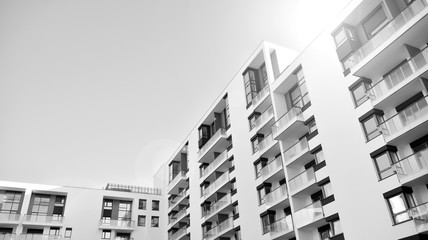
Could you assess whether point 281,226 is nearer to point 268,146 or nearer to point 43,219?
point 268,146

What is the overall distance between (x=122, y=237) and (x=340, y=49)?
42806 millimetres

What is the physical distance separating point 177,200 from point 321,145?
32.1 meters

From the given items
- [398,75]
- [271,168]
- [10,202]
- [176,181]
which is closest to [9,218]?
[10,202]

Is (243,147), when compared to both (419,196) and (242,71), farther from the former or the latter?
(419,196)

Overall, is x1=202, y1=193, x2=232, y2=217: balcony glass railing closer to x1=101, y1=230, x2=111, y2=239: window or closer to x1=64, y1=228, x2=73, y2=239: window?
x1=101, y1=230, x2=111, y2=239: window

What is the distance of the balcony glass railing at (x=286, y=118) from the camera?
1298 inches

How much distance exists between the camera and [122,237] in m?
56.0

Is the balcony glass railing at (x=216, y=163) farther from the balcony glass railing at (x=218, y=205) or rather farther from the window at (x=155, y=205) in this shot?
the window at (x=155, y=205)

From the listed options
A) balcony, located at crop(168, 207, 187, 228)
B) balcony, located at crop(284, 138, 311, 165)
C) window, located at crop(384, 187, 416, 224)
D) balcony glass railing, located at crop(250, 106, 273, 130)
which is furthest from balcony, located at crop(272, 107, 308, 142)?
balcony, located at crop(168, 207, 187, 228)

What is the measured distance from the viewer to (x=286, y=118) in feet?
111

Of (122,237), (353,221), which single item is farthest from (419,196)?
(122,237)

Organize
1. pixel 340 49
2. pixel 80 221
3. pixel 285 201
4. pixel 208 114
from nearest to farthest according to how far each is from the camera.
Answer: pixel 340 49, pixel 285 201, pixel 208 114, pixel 80 221

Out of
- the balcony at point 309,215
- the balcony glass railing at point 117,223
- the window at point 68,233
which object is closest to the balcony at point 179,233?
the balcony glass railing at point 117,223

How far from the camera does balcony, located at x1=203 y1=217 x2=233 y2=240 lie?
40188 mm
